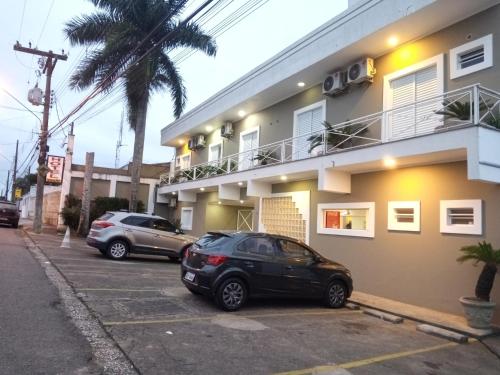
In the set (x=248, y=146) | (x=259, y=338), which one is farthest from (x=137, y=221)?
(x=259, y=338)

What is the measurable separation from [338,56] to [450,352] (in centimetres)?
894

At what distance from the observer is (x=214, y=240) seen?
30.8 ft

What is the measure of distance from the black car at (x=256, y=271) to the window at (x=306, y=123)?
570 cm

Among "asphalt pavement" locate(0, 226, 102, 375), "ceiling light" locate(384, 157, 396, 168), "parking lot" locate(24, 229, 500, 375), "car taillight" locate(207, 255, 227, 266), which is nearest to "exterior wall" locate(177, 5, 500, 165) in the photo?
"ceiling light" locate(384, 157, 396, 168)

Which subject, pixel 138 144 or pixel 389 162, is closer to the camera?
pixel 389 162

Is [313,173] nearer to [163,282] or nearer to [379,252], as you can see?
A: [379,252]

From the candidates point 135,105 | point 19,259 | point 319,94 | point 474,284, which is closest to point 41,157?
point 135,105

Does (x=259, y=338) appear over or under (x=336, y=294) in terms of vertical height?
under

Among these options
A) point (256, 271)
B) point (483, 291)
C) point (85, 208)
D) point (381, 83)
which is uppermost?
point (381, 83)

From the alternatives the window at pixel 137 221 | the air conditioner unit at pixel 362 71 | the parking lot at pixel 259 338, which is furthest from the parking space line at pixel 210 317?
the window at pixel 137 221

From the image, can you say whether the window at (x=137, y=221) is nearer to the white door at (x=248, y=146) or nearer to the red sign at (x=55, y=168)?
the white door at (x=248, y=146)

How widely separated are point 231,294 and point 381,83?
7791 mm

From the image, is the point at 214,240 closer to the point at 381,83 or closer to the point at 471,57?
the point at 381,83

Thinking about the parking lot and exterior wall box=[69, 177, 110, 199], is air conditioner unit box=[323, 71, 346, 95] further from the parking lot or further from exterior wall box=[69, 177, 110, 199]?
exterior wall box=[69, 177, 110, 199]
